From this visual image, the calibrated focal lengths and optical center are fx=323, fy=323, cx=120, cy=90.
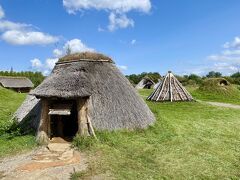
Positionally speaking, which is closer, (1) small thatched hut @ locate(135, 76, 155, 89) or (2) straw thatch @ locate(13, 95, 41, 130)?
(2) straw thatch @ locate(13, 95, 41, 130)

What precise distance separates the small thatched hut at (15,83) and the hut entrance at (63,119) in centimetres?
3909

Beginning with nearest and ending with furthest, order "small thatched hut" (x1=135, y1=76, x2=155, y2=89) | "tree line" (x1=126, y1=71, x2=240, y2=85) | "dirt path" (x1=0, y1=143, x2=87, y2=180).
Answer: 1. "dirt path" (x1=0, y1=143, x2=87, y2=180)
2. "tree line" (x1=126, y1=71, x2=240, y2=85)
3. "small thatched hut" (x1=135, y1=76, x2=155, y2=89)

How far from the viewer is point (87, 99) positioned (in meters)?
14.1

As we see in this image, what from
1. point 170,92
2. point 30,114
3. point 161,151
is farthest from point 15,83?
point 161,151

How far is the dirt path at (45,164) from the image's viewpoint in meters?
10.4

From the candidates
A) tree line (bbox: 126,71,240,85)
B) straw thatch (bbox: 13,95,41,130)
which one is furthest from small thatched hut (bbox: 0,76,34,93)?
straw thatch (bbox: 13,95,41,130)

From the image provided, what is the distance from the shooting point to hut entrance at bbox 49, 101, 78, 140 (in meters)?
13.7

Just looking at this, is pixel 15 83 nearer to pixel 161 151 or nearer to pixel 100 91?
pixel 100 91

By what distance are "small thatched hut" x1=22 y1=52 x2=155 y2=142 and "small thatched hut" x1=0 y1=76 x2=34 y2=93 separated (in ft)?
128

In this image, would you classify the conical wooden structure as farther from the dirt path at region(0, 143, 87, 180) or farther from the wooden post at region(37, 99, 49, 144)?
the dirt path at region(0, 143, 87, 180)

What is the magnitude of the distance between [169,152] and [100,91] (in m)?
4.46

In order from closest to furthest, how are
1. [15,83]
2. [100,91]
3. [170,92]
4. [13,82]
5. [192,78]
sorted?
[100,91], [170,92], [13,82], [15,83], [192,78]

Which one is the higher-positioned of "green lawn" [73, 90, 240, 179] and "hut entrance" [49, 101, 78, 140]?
"hut entrance" [49, 101, 78, 140]

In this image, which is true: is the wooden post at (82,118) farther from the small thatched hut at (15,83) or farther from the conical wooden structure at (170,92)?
the small thatched hut at (15,83)
